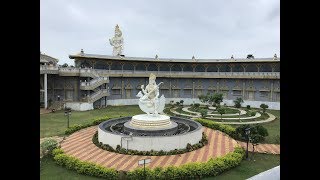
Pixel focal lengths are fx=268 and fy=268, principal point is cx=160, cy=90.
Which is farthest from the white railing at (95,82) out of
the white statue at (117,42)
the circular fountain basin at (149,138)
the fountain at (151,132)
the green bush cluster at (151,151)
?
the green bush cluster at (151,151)

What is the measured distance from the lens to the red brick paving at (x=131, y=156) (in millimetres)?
17453

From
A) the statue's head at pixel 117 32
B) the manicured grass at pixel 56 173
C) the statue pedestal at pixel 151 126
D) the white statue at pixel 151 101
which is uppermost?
the statue's head at pixel 117 32

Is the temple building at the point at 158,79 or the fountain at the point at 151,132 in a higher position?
the temple building at the point at 158,79

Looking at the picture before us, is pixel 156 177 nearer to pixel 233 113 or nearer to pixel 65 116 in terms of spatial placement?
pixel 65 116

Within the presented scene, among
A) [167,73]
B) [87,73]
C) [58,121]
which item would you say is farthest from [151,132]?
[167,73]

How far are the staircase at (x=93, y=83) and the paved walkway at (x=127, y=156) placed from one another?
1915 cm

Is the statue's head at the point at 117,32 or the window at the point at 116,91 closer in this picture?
the window at the point at 116,91

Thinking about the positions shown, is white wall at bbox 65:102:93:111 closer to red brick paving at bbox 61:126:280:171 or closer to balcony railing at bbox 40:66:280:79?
balcony railing at bbox 40:66:280:79

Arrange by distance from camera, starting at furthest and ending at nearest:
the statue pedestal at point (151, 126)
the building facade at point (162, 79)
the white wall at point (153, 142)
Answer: the building facade at point (162, 79) → the statue pedestal at point (151, 126) → the white wall at point (153, 142)

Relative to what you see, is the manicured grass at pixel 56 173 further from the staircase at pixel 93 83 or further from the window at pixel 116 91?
the window at pixel 116 91

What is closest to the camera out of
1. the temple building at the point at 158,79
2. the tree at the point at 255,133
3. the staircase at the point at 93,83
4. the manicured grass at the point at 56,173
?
the manicured grass at the point at 56,173

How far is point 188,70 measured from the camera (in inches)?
2140

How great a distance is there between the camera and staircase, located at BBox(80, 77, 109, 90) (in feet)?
140
